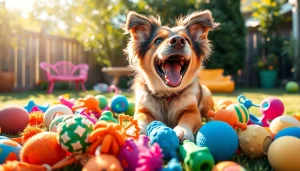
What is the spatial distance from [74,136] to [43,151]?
241 mm

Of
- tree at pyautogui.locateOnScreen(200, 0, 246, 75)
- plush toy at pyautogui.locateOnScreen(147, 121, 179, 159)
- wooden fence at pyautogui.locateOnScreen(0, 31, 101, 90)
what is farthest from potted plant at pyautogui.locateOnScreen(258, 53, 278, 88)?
plush toy at pyautogui.locateOnScreen(147, 121, 179, 159)

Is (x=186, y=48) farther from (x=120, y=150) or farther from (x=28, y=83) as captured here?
(x=28, y=83)

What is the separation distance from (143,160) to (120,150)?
0.81ft

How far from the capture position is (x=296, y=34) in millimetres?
12656

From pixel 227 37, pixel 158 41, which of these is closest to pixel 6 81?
pixel 158 41

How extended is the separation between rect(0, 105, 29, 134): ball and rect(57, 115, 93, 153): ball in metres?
1.55

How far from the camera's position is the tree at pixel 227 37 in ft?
41.0

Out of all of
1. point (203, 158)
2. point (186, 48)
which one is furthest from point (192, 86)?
point (203, 158)

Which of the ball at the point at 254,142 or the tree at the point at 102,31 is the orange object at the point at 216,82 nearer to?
the tree at the point at 102,31

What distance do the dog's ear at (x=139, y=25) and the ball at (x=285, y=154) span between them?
90.8 inches

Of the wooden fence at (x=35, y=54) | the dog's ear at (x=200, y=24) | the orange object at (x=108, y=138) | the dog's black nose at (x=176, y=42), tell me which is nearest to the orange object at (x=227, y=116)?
the dog's black nose at (x=176, y=42)

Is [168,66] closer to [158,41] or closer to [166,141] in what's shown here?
[158,41]

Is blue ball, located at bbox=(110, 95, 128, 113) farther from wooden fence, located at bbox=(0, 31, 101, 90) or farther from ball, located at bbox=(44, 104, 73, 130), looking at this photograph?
wooden fence, located at bbox=(0, 31, 101, 90)

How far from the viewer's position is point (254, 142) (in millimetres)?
2246
